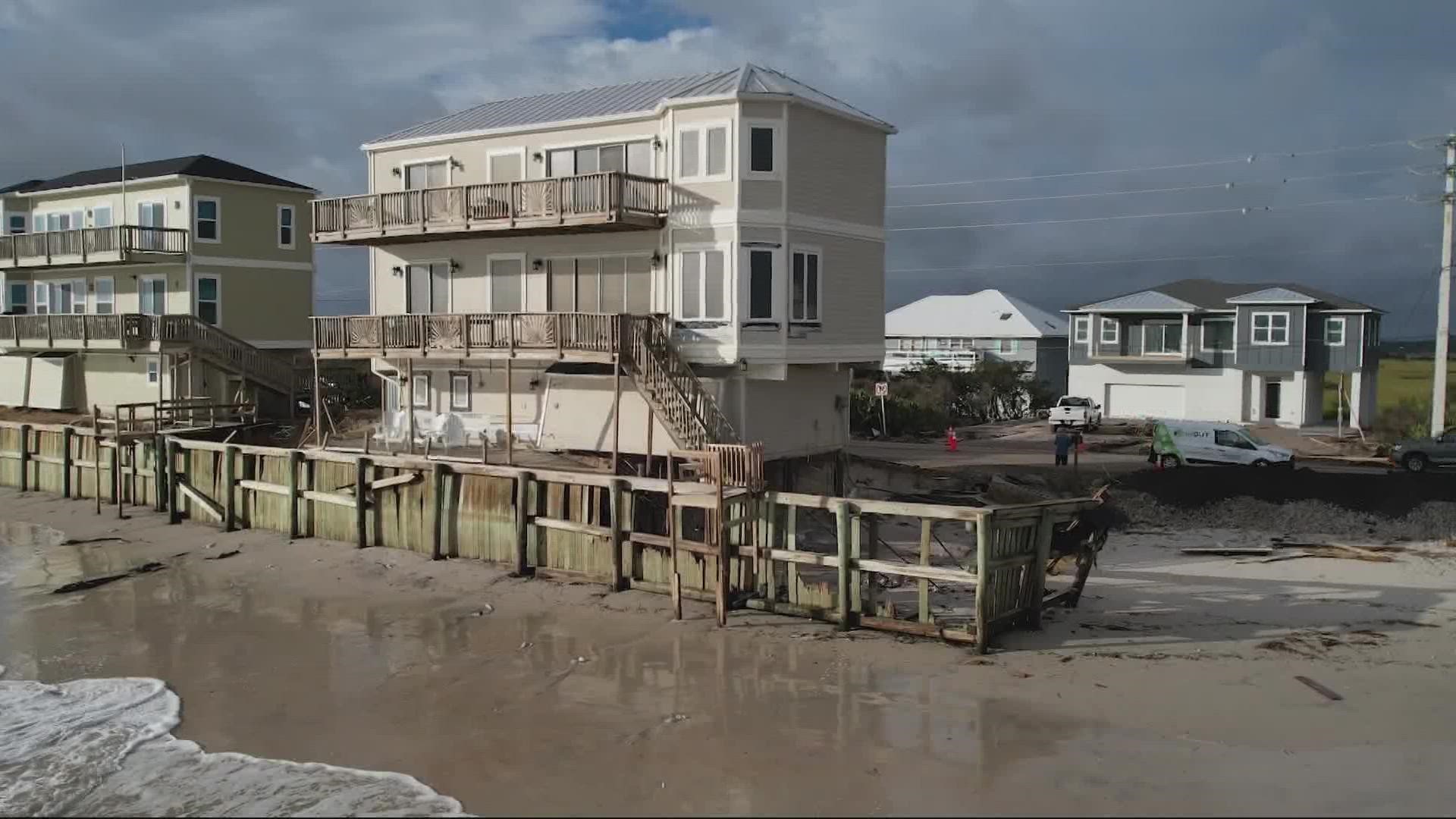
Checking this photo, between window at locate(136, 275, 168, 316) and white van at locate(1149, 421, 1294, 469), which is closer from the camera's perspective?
white van at locate(1149, 421, 1294, 469)

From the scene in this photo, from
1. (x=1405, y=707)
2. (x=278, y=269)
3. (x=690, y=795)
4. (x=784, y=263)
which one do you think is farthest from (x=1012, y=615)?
(x=278, y=269)

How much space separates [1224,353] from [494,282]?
38261mm

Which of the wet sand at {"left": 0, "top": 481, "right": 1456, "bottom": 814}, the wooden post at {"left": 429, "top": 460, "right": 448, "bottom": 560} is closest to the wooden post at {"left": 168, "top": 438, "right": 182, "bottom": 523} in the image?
the wet sand at {"left": 0, "top": 481, "right": 1456, "bottom": 814}

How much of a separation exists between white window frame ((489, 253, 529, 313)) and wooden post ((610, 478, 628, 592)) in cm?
968

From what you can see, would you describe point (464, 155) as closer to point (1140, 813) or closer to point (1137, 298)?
point (1140, 813)

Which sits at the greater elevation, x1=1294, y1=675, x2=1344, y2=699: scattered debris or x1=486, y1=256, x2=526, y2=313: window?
x1=486, y1=256, x2=526, y2=313: window

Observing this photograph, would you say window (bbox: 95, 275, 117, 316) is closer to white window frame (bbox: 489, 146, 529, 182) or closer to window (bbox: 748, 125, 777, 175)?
white window frame (bbox: 489, 146, 529, 182)

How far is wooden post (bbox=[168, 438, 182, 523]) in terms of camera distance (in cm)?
2708

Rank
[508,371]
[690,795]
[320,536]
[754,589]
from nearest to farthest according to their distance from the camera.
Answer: [690,795], [754,589], [320,536], [508,371]

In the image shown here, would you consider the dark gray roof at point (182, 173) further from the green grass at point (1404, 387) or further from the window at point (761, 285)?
the green grass at point (1404, 387)

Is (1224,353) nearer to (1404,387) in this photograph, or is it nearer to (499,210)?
(1404,387)

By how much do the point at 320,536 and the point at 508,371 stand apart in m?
5.41

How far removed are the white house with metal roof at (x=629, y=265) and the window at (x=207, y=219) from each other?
12981 millimetres

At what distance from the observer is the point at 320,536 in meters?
24.0
